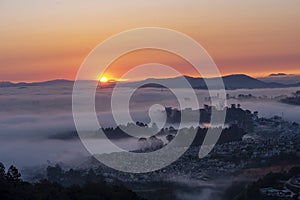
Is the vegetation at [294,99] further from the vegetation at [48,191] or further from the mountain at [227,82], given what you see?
the vegetation at [48,191]

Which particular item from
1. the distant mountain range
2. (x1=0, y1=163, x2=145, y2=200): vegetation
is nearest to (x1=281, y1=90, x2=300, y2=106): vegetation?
the distant mountain range

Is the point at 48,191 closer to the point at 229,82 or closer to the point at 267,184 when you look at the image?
the point at 267,184

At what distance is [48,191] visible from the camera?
1105cm

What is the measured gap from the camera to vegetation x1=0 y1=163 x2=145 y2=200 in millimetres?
10055

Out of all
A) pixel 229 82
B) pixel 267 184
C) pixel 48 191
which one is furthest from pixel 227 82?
pixel 48 191

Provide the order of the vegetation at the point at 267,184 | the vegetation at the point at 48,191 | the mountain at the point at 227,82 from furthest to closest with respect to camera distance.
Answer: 1. the mountain at the point at 227,82
2. the vegetation at the point at 267,184
3. the vegetation at the point at 48,191

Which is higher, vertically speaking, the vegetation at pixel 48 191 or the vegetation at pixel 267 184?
the vegetation at pixel 48 191

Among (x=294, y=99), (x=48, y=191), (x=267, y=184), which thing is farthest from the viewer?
(x=294, y=99)

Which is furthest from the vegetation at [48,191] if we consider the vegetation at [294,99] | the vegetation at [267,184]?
the vegetation at [294,99]

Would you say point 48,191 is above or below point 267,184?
above

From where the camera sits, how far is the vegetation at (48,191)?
1005cm

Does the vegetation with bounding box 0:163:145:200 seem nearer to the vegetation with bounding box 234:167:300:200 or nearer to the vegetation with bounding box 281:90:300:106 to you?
the vegetation with bounding box 234:167:300:200

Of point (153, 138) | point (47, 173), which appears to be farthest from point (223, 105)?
point (47, 173)

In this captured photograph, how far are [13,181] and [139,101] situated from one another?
95.5 feet
